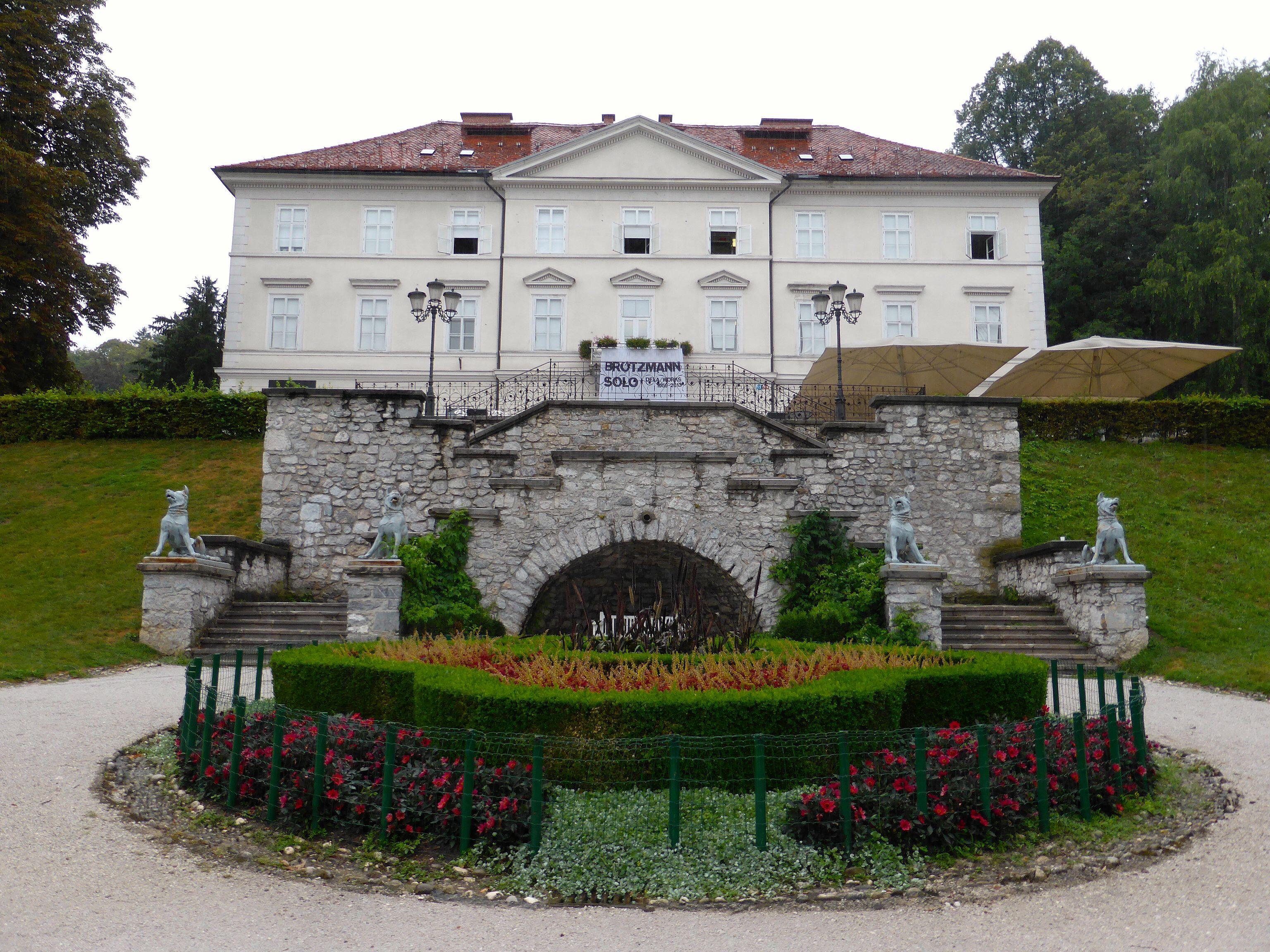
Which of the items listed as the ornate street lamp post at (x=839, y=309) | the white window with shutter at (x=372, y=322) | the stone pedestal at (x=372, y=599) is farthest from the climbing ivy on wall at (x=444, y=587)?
the white window with shutter at (x=372, y=322)

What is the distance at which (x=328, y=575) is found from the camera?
1672cm

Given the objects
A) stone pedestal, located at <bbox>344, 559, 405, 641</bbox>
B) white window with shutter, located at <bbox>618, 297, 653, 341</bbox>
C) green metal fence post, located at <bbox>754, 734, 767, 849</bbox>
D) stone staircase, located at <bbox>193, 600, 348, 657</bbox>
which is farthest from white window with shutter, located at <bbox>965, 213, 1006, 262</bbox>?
green metal fence post, located at <bbox>754, 734, 767, 849</bbox>

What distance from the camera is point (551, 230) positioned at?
98.6ft

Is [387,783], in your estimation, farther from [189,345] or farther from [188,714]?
[189,345]

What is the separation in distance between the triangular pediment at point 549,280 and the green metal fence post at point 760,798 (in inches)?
988

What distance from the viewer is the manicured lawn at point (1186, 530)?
13.3 metres

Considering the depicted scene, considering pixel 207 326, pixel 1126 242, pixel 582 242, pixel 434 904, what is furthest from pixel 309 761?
pixel 1126 242

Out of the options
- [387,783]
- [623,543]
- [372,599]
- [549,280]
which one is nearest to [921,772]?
[387,783]

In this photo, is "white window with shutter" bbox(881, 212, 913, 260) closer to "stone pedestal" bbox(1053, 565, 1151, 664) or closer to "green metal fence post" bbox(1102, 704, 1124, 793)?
"stone pedestal" bbox(1053, 565, 1151, 664)

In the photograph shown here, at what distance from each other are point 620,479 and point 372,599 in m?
4.64

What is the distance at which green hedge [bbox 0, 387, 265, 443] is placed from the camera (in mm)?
24219

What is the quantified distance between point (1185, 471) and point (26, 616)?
23.9 metres

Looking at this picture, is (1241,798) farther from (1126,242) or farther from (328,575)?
(1126,242)

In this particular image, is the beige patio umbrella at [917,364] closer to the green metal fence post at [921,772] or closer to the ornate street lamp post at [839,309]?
the ornate street lamp post at [839,309]
